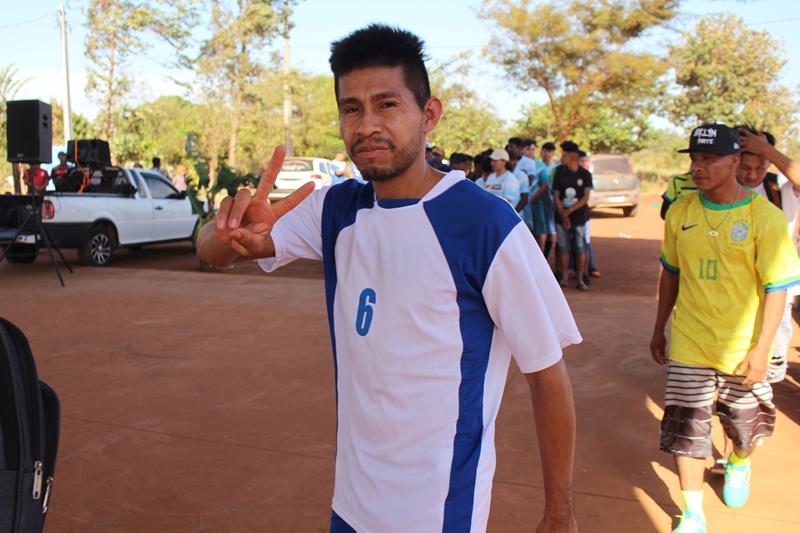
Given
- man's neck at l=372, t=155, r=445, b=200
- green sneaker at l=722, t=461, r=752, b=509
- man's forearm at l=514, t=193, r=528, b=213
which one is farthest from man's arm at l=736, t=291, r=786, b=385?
man's forearm at l=514, t=193, r=528, b=213

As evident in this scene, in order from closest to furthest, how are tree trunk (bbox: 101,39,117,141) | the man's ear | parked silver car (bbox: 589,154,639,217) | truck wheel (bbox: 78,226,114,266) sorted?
the man's ear, truck wheel (bbox: 78,226,114,266), parked silver car (bbox: 589,154,639,217), tree trunk (bbox: 101,39,117,141)

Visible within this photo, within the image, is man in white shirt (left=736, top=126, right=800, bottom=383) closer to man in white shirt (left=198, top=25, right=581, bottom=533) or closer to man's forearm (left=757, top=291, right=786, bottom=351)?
man's forearm (left=757, top=291, right=786, bottom=351)

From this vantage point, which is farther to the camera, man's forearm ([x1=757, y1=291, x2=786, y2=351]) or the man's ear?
man's forearm ([x1=757, y1=291, x2=786, y2=351])

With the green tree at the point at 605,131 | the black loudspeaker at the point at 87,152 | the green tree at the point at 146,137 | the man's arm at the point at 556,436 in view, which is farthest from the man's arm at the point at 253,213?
the green tree at the point at 605,131

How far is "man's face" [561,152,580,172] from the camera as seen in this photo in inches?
388

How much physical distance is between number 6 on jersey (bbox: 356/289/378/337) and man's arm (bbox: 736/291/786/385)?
7.41 feet

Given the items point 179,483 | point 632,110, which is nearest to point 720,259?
point 179,483

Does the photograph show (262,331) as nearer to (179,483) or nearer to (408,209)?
(179,483)

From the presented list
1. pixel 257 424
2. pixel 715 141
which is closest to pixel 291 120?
pixel 257 424

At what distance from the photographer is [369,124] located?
188 cm

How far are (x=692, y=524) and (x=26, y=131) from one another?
11009 mm

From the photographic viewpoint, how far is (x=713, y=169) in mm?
3426

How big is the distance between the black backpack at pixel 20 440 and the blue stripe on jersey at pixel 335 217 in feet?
2.42

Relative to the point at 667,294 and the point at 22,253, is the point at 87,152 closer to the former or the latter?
the point at 22,253
